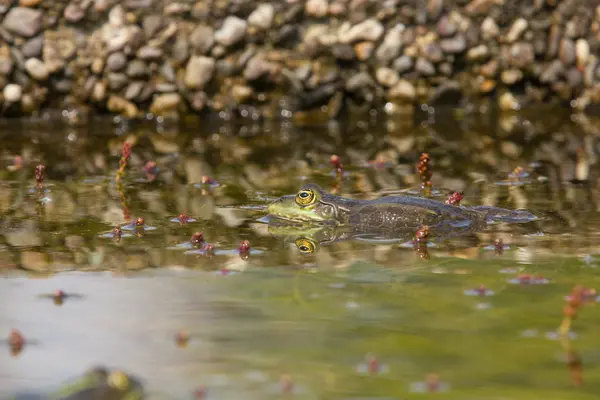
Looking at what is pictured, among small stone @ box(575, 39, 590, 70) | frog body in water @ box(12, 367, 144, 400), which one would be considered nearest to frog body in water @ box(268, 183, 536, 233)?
frog body in water @ box(12, 367, 144, 400)

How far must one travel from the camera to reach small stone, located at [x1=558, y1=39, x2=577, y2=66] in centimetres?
1259

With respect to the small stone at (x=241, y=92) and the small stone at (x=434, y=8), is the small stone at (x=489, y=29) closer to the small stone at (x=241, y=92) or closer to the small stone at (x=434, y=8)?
the small stone at (x=434, y=8)

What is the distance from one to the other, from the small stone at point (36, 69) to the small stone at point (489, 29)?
493cm

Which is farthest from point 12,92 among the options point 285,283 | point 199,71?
point 285,283

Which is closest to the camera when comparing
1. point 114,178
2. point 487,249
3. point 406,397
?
point 406,397

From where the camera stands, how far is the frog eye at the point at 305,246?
6.14 meters

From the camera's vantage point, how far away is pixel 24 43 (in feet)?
37.8

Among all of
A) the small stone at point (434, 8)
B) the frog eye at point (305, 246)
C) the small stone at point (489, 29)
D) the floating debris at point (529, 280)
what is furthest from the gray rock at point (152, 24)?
the floating debris at point (529, 280)

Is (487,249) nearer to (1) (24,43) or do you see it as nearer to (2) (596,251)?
(2) (596,251)

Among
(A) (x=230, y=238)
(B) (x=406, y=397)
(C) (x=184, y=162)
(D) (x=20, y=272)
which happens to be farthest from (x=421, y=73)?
(B) (x=406, y=397)

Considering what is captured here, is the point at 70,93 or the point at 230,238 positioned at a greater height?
the point at 70,93

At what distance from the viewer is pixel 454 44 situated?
12211 mm

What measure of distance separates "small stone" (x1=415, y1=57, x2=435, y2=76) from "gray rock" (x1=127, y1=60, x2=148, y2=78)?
304cm

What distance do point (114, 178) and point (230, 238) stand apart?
2.43 m
